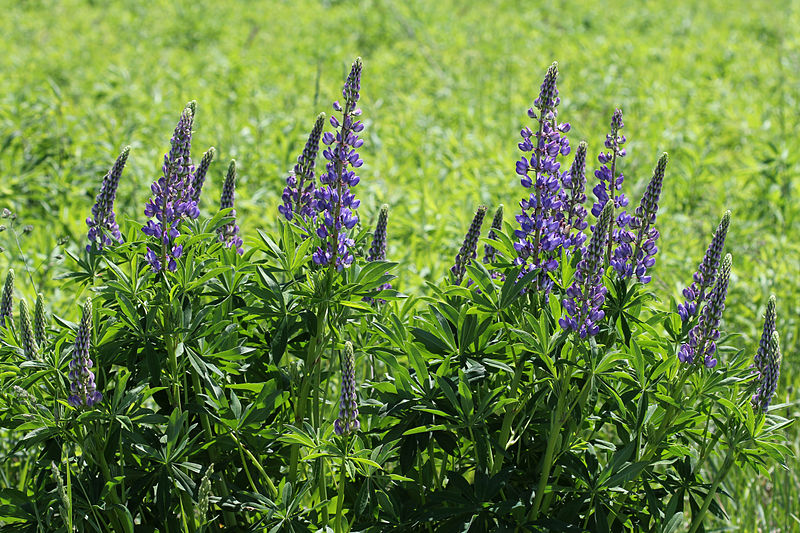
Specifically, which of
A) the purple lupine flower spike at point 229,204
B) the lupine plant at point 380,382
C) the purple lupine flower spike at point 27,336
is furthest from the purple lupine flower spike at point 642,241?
the purple lupine flower spike at point 27,336

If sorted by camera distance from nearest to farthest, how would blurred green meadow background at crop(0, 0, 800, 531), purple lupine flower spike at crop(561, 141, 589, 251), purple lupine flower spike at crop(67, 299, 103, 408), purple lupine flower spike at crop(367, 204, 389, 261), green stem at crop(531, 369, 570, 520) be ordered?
purple lupine flower spike at crop(67, 299, 103, 408)
green stem at crop(531, 369, 570, 520)
purple lupine flower spike at crop(561, 141, 589, 251)
purple lupine flower spike at crop(367, 204, 389, 261)
blurred green meadow background at crop(0, 0, 800, 531)

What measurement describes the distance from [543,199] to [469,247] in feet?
1.00

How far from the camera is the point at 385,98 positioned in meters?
7.57

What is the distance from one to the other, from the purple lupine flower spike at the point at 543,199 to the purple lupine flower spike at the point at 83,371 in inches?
40.2

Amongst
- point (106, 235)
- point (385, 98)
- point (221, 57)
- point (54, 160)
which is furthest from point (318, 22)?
point (106, 235)

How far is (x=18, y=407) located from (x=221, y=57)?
716cm

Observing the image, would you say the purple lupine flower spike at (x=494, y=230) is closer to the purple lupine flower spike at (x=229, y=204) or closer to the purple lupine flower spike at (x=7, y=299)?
the purple lupine flower spike at (x=229, y=204)

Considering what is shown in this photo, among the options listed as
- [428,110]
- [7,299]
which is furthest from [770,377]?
[428,110]

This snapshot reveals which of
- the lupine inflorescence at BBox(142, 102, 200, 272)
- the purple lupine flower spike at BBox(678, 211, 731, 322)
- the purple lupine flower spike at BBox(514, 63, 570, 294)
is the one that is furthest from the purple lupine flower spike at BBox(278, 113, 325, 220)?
the purple lupine flower spike at BBox(678, 211, 731, 322)

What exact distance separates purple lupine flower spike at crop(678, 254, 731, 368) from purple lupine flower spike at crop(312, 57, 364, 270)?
2.83 ft

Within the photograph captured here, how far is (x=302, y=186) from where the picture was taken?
7.65ft

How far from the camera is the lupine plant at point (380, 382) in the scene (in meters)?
1.94

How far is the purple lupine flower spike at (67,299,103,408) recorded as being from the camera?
179 cm

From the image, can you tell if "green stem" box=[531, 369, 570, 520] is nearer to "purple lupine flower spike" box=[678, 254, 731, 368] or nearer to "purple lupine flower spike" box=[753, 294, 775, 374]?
"purple lupine flower spike" box=[678, 254, 731, 368]
